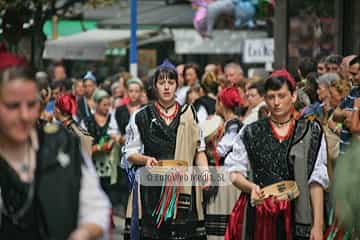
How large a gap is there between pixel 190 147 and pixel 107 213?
13.8 feet

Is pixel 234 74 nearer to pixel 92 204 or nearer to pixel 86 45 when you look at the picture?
pixel 92 204

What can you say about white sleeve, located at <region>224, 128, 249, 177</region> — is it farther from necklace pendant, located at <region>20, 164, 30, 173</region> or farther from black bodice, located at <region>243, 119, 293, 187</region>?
necklace pendant, located at <region>20, 164, 30, 173</region>

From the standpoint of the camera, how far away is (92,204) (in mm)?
A: 4668

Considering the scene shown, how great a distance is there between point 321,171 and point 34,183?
3.24 meters

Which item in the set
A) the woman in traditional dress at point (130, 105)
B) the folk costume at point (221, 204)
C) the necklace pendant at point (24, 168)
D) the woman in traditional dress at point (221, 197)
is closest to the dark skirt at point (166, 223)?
the woman in traditional dress at point (221, 197)

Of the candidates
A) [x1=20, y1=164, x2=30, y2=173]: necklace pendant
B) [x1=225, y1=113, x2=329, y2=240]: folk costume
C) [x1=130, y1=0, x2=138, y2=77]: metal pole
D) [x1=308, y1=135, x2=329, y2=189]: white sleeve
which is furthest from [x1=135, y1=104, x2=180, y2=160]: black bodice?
[x1=130, y1=0, x2=138, y2=77]: metal pole

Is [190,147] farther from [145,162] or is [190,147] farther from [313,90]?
[313,90]

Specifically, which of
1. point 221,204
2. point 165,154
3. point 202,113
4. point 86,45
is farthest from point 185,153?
point 86,45

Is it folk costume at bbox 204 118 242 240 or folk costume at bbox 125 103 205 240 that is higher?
folk costume at bbox 125 103 205 240

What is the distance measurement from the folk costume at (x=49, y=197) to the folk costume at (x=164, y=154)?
4.12 metres

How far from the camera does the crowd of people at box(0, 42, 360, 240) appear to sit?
460cm

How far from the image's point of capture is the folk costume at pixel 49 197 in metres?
4.58

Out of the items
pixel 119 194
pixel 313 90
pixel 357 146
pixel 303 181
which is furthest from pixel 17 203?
pixel 119 194

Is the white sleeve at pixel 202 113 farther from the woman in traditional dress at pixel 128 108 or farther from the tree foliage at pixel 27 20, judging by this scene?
the tree foliage at pixel 27 20
